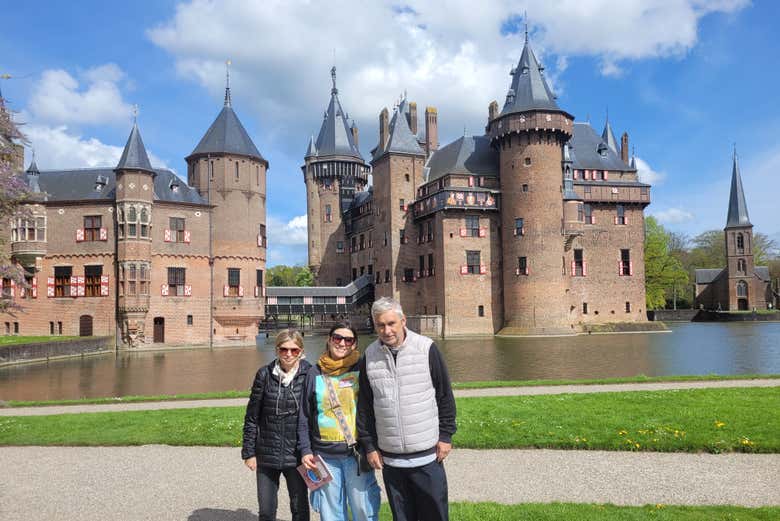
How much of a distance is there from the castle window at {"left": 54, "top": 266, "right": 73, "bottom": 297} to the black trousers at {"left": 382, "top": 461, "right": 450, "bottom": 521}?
1335 inches

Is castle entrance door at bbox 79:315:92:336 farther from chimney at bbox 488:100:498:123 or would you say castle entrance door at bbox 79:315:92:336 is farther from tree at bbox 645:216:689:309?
tree at bbox 645:216:689:309

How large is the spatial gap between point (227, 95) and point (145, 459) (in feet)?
110

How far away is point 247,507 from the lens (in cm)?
583

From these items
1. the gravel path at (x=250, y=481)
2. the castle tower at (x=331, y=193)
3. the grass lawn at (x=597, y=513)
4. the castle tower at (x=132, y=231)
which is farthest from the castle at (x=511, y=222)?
the grass lawn at (x=597, y=513)

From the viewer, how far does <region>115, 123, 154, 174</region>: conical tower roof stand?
106ft

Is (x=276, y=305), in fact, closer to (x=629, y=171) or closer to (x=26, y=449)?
(x=629, y=171)

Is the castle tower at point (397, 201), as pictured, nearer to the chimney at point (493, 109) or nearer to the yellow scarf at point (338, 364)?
the chimney at point (493, 109)

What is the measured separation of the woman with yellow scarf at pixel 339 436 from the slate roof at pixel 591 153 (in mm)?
45712

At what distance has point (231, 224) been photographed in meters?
36.0

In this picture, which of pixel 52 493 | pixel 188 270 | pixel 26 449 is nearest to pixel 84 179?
pixel 188 270

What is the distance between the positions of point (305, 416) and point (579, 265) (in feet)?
145

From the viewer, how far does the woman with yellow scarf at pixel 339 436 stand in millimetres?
4305

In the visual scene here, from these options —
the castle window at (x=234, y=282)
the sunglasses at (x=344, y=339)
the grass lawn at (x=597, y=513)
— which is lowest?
the grass lawn at (x=597, y=513)

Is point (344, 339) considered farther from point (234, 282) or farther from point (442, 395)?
point (234, 282)
